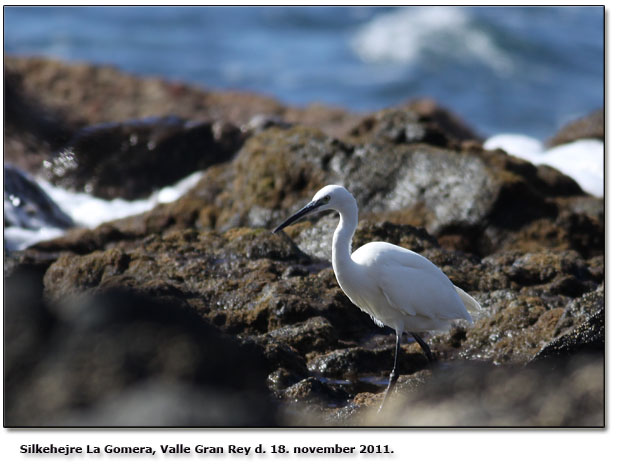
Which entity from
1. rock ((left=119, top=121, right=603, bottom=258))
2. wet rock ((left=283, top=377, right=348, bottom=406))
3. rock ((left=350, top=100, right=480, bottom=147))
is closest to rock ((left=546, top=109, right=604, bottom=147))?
rock ((left=350, top=100, right=480, bottom=147))

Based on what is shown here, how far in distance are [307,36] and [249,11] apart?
3.62 metres

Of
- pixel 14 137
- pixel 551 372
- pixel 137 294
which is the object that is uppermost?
pixel 14 137

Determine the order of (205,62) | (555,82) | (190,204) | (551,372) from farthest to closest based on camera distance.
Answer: (205,62) → (555,82) → (190,204) → (551,372)

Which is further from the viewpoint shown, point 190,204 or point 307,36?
point 307,36

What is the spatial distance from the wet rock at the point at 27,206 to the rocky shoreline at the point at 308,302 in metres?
1.85

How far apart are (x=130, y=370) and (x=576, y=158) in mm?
8703

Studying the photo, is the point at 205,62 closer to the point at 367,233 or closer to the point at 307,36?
the point at 307,36

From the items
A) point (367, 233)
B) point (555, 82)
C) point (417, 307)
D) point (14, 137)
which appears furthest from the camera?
point (555, 82)

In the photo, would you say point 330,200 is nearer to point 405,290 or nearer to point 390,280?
point 390,280

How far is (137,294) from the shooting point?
16.1ft

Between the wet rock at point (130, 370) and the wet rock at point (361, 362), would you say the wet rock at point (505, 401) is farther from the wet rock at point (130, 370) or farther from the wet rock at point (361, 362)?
the wet rock at point (130, 370)

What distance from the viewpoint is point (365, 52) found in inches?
1026

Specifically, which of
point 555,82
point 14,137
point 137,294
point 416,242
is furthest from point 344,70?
point 137,294

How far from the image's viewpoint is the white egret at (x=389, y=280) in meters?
5.11
